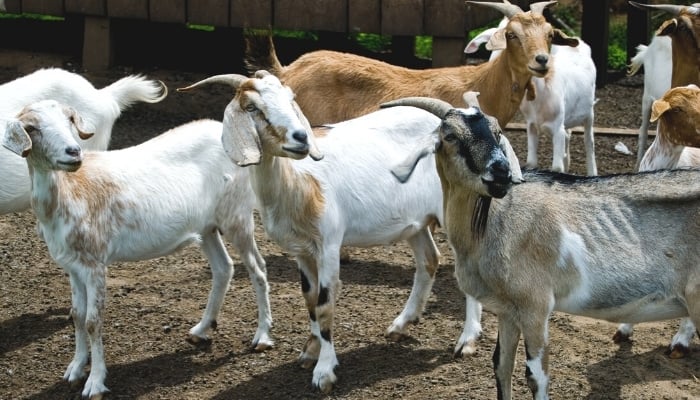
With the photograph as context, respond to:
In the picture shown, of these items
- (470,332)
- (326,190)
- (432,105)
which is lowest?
(470,332)

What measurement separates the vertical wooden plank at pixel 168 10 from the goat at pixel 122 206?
462cm

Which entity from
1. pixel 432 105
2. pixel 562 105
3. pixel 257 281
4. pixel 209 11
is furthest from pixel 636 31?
pixel 432 105

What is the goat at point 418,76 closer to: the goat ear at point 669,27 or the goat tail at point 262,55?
the goat tail at point 262,55

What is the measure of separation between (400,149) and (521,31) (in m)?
1.57

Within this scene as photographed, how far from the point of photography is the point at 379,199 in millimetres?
6332

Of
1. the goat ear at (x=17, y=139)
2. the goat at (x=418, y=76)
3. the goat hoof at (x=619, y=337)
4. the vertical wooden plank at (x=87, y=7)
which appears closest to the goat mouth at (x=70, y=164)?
the goat ear at (x=17, y=139)

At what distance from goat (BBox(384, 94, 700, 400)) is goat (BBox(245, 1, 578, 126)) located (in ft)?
7.50

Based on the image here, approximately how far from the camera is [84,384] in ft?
20.0

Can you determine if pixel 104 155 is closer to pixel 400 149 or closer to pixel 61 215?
pixel 61 215

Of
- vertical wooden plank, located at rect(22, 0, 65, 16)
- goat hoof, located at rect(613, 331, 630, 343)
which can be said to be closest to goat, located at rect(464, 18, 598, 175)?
goat hoof, located at rect(613, 331, 630, 343)

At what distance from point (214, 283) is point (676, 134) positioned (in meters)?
2.65

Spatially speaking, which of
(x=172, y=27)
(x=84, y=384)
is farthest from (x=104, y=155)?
(x=172, y=27)

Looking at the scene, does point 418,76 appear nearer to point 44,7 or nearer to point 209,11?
point 209,11

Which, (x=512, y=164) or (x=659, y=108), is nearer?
(x=512, y=164)
